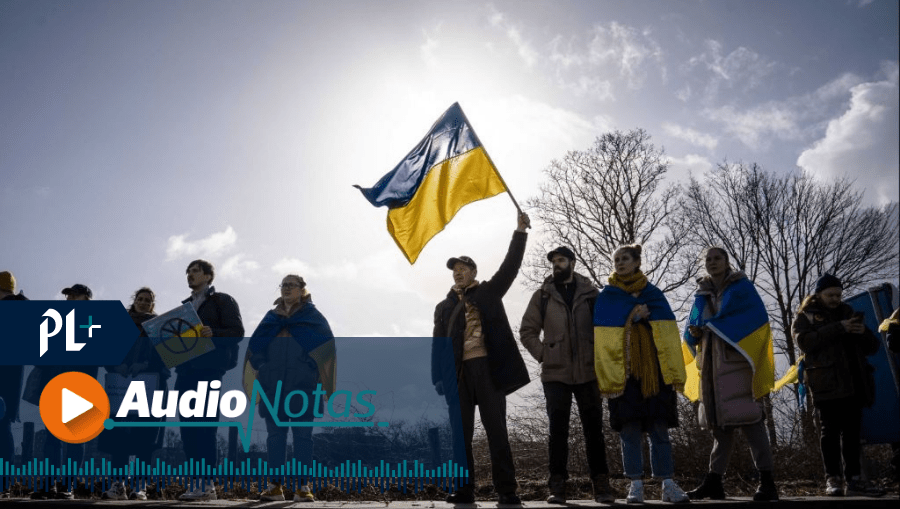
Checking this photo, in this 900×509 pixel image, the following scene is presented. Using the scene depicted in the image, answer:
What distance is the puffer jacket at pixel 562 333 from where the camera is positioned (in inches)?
235

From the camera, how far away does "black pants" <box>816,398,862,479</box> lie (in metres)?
6.19

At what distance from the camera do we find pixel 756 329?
590cm

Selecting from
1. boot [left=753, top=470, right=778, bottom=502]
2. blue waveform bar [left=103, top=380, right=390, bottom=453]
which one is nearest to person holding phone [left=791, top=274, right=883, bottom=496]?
boot [left=753, top=470, right=778, bottom=502]

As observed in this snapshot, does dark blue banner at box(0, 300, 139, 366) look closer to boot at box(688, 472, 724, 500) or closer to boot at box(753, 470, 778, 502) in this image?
boot at box(688, 472, 724, 500)

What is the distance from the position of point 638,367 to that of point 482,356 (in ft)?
4.39

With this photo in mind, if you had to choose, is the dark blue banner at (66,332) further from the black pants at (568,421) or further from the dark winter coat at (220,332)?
the black pants at (568,421)

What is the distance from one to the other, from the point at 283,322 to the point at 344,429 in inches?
48.1

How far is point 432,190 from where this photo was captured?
7379 millimetres

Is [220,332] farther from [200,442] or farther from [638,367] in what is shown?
[638,367]

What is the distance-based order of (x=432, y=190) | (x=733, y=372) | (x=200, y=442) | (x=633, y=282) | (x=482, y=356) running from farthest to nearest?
1. (x=432, y=190)
2. (x=200, y=442)
3. (x=633, y=282)
4. (x=733, y=372)
5. (x=482, y=356)

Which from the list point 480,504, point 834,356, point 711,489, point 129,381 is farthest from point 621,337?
point 129,381

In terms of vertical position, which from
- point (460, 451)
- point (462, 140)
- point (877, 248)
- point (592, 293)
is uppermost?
point (877, 248)

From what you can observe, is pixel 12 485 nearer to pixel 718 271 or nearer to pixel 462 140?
pixel 462 140

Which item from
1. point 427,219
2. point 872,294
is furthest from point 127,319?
point 872,294
